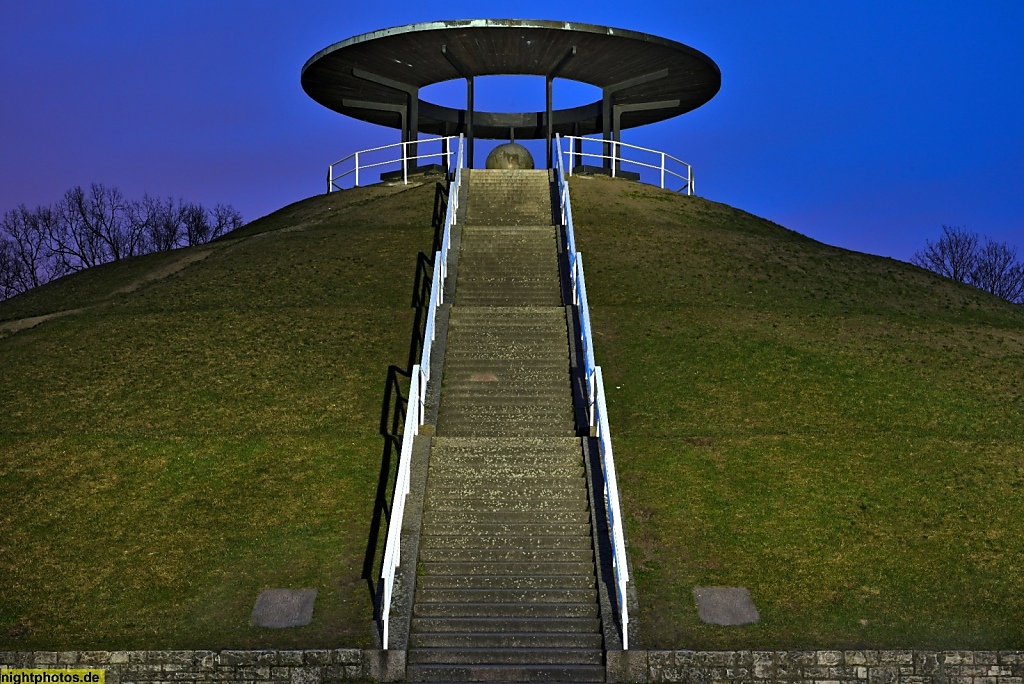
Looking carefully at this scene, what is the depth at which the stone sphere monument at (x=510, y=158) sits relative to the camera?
125 ft

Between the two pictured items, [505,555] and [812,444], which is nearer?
[505,555]

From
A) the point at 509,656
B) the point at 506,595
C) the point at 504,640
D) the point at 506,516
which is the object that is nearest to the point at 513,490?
the point at 506,516

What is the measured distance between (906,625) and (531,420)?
7.05m

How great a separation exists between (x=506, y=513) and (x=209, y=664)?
15.4 feet

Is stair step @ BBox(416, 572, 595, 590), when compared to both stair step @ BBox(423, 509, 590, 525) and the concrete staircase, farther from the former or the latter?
stair step @ BBox(423, 509, 590, 525)

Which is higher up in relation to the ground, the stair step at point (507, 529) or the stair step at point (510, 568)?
the stair step at point (507, 529)

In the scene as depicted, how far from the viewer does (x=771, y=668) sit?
1240 centimetres

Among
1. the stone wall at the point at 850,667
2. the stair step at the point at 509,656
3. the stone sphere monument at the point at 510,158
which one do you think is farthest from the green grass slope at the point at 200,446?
the stone sphere monument at the point at 510,158

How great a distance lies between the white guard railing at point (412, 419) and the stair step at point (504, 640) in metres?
0.56

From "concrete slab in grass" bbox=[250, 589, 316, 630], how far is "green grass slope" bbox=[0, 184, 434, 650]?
0.48 feet

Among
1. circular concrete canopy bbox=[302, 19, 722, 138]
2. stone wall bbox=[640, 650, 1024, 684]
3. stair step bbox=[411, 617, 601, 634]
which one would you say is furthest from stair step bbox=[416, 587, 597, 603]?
circular concrete canopy bbox=[302, 19, 722, 138]

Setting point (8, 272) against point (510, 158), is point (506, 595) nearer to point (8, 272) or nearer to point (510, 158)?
point (510, 158)

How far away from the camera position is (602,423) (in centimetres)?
1559

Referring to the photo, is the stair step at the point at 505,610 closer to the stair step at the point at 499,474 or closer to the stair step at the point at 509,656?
the stair step at the point at 509,656
